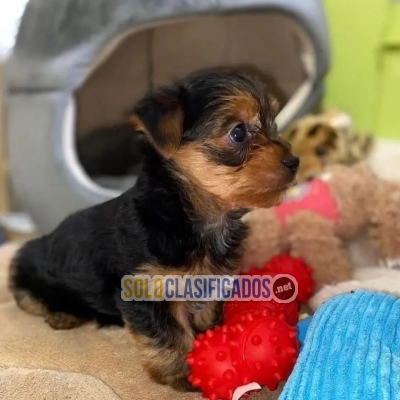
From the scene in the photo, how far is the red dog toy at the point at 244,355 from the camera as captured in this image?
1.71 m

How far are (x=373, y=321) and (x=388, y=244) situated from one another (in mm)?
1010

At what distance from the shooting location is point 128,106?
14.5ft

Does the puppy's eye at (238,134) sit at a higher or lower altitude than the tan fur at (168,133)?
lower

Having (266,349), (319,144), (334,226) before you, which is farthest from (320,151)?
(266,349)

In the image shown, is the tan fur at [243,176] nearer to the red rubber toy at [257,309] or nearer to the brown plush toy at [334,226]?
the red rubber toy at [257,309]

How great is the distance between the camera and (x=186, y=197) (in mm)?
1975

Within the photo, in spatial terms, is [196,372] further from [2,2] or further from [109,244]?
[2,2]

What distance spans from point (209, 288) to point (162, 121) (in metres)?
0.67

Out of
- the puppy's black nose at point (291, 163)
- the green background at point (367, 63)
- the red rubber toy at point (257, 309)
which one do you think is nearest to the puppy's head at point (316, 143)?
the green background at point (367, 63)

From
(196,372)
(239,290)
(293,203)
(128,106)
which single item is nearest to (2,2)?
(128,106)

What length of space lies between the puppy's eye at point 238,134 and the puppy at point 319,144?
161 centimetres

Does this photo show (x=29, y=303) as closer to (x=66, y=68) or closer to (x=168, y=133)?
(x=168, y=133)

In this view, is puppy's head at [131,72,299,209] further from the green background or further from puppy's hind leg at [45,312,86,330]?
the green background

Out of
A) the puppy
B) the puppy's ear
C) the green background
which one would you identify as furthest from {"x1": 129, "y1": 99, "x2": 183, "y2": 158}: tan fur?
the green background
